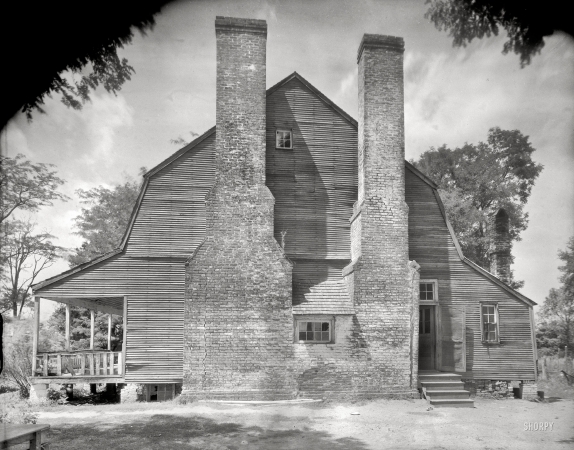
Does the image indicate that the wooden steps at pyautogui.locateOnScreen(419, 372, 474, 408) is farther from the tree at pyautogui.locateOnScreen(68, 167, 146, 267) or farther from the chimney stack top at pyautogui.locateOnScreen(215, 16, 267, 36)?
the tree at pyautogui.locateOnScreen(68, 167, 146, 267)

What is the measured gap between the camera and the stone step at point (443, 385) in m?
13.0

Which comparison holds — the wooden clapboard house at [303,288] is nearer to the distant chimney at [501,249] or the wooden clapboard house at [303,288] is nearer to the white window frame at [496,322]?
the white window frame at [496,322]

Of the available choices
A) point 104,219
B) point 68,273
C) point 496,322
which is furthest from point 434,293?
point 104,219

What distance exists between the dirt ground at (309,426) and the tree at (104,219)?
18.2 metres

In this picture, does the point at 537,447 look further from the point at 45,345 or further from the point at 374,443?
the point at 45,345

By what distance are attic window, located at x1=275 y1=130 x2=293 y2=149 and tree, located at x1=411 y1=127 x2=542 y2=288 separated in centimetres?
1299

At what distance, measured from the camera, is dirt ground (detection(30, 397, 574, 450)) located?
29.8ft

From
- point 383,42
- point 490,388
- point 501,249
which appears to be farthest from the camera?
point 501,249

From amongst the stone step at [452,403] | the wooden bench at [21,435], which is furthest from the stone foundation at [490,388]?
the wooden bench at [21,435]

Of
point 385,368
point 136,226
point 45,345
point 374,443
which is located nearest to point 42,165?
point 45,345

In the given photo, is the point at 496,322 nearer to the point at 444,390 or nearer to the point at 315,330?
the point at 444,390

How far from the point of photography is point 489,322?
48.6ft

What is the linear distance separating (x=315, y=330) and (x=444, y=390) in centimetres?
371

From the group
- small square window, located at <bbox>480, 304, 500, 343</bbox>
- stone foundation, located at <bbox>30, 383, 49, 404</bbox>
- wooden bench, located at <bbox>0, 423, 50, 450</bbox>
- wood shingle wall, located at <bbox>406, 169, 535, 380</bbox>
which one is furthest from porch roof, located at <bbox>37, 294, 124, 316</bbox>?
small square window, located at <bbox>480, 304, 500, 343</bbox>
